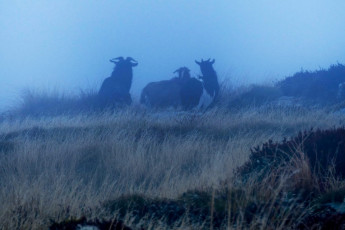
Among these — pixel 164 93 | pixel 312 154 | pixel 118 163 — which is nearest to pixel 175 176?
pixel 118 163

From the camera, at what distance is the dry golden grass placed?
5.78 metres

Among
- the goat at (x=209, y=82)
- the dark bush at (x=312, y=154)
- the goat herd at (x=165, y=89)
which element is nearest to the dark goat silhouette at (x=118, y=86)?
the goat herd at (x=165, y=89)

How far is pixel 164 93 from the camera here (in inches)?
925

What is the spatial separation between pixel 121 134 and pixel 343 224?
8.25 metres

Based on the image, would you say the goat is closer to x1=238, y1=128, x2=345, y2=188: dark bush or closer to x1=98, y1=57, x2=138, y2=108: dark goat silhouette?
x1=98, y1=57, x2=138, y2=108: dark goat silhouette

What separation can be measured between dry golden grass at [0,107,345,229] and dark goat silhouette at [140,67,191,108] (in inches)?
272

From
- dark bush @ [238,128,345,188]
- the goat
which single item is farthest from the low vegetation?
the goat

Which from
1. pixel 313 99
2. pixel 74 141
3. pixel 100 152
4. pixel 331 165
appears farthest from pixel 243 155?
pixel 313 99

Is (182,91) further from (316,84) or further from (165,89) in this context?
(316,84)

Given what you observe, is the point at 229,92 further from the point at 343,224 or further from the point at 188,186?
the point at 343,224

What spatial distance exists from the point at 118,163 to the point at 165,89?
45.8 feet

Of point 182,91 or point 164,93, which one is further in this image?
point 164,93

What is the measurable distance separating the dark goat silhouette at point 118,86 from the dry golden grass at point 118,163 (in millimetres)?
6304

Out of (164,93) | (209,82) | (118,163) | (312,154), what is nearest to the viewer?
(312,154)
